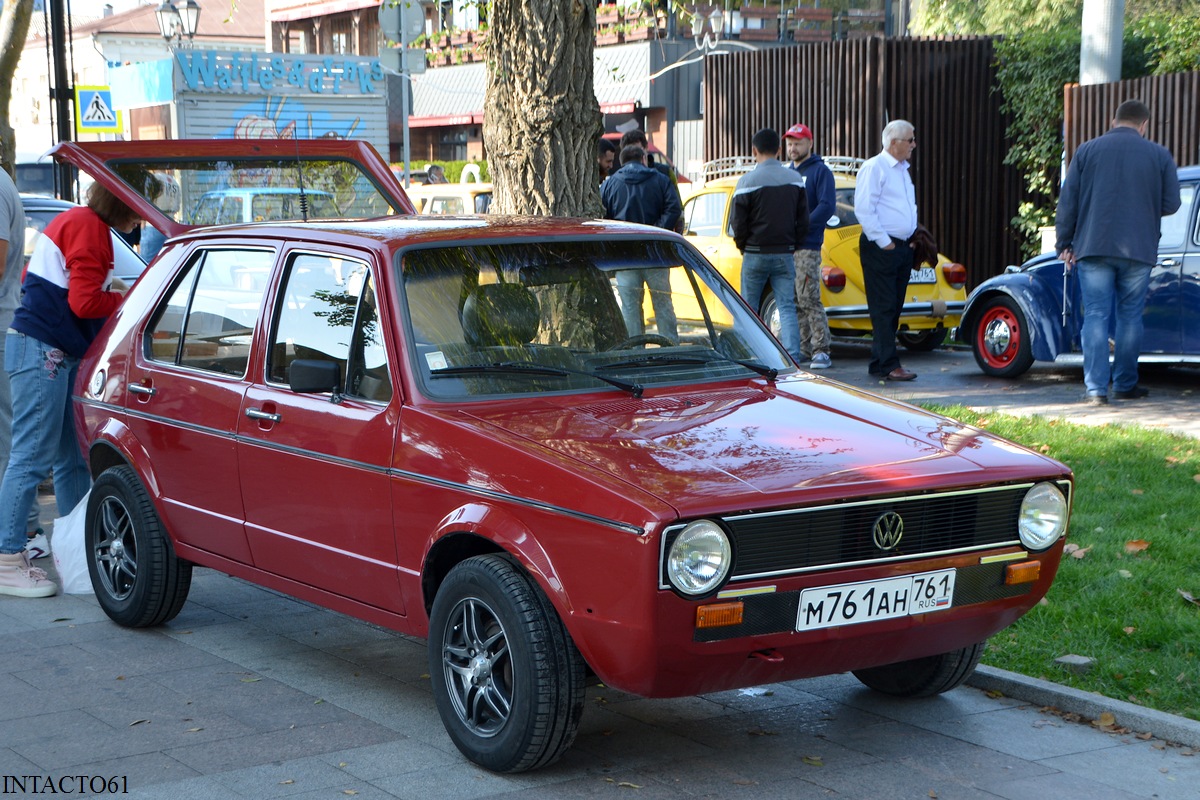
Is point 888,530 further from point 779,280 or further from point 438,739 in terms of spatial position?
point 779,280

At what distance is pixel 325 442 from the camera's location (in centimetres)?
513

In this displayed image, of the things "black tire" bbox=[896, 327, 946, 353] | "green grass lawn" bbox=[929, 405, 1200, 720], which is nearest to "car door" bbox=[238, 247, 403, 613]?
"green grass lawn" bbox=[929, 405, 1200, 720]

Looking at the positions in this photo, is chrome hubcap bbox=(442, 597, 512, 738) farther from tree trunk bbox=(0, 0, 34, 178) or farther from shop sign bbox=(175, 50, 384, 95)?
shop sign bbox=(175, 50, 384, 95)

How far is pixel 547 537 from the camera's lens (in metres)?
4.23

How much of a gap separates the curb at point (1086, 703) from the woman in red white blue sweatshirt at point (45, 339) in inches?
170

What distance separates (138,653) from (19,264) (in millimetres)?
2573

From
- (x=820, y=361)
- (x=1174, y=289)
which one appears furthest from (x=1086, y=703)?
(x=820, y=361)

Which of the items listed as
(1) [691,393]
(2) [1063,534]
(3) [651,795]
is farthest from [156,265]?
(2) [1063,534]

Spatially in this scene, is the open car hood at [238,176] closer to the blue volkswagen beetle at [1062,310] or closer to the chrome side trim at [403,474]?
the chrome side trim at [403,474]

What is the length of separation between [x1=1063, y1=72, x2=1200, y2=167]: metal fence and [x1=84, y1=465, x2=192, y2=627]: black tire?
13.0 metres

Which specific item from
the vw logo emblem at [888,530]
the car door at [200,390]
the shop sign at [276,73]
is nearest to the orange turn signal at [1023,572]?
the vw logo emblem at [888,530]

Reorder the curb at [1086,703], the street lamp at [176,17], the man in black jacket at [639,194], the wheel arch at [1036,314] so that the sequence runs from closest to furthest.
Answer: the curb at [1086,703] < the wheel arch at [1036,314] < the man in black jacket at [639,194] < the street lamp at [176,17]

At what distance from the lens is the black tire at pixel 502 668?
429 cm

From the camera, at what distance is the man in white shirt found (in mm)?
12109
